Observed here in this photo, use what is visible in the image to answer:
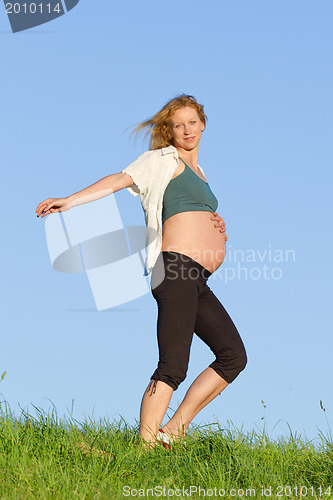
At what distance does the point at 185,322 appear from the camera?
4.19 m

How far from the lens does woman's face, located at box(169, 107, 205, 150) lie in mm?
4672

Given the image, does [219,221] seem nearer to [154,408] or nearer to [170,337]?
[170,337]

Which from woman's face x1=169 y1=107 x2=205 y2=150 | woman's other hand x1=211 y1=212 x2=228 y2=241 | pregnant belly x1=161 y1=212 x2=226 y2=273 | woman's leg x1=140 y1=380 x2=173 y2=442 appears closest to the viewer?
woman's leg x1=140 y1=380 x2=173 y2=442

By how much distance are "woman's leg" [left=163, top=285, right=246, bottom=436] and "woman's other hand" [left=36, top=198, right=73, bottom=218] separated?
1.25 meters

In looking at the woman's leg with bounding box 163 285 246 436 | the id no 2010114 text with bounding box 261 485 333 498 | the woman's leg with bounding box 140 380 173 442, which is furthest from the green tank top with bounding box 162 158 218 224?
the id no 2010114 text with bounding box 261 485 333 498

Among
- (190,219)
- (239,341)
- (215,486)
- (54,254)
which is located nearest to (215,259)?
(190,219)

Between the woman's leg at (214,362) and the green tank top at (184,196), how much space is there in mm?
633

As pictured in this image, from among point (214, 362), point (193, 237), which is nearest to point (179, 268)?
point (193, 237)

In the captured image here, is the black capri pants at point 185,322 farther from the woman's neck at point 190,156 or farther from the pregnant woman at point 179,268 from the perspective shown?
the woman's neck at point 190,156

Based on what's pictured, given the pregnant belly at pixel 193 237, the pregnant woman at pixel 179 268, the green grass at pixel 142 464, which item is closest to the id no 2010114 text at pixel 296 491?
the green grass at pixel 142 464

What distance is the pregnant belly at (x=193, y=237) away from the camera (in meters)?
4.32

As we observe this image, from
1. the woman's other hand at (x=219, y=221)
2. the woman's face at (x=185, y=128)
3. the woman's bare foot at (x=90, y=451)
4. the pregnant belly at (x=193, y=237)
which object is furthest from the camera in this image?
the woman's face at (x=185, y=128)

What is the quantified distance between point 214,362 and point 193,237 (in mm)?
973

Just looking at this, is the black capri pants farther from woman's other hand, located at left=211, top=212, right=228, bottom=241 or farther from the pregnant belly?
woman's other hand, located at left=211, top=212, right=228, bottom=241
